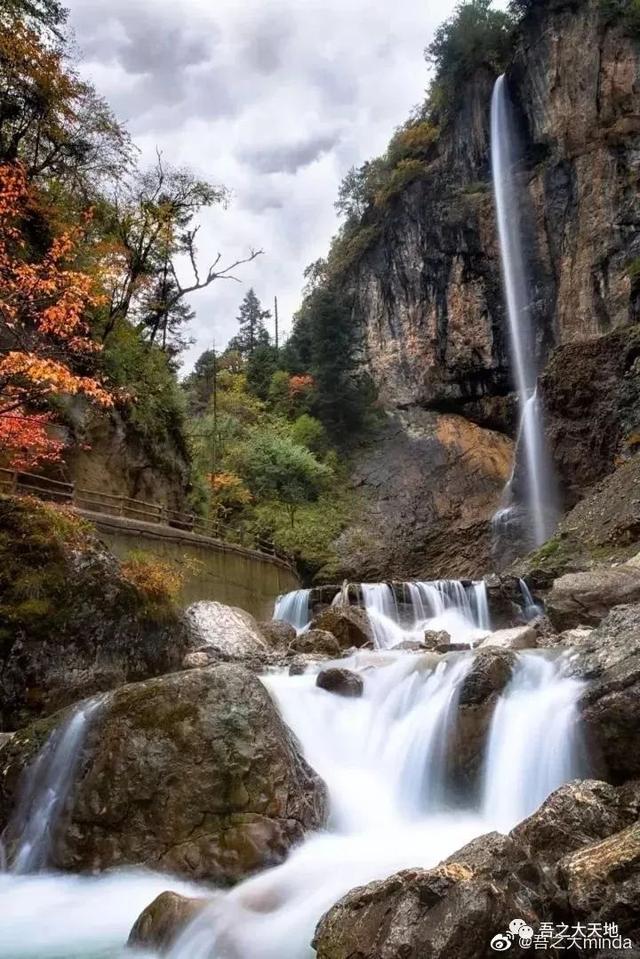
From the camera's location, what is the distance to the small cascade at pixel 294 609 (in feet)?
72.0

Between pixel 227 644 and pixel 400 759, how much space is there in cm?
691

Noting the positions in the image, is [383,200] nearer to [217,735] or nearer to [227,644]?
[227,644]

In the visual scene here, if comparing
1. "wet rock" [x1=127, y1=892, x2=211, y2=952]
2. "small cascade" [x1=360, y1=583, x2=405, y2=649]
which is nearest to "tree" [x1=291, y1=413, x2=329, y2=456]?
"small cascade" [x1=360, y1=583, x2=405, y2=649]

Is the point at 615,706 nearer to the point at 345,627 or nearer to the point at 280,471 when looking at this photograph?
the point at 345,627

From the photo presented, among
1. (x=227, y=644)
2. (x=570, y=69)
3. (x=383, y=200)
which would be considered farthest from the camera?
(x=383, y=200)

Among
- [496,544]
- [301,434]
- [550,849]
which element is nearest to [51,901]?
[550,849]

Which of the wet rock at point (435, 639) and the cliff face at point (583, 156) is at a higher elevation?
the cliff face at point (583, 156)

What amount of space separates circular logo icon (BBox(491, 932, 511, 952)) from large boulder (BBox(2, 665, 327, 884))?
3.03 metres

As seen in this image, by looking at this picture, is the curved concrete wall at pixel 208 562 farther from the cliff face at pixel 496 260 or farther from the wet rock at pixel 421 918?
the wet rock at pixel 421 918

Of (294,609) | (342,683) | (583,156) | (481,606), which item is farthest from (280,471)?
(342,683)

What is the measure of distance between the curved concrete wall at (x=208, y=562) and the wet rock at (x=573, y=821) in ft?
37.9

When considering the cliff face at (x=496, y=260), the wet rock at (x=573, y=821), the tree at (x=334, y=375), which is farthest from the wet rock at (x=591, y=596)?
the tree at (x=334, y=375)

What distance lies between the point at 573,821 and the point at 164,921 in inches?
120

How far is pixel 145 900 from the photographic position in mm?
5531
